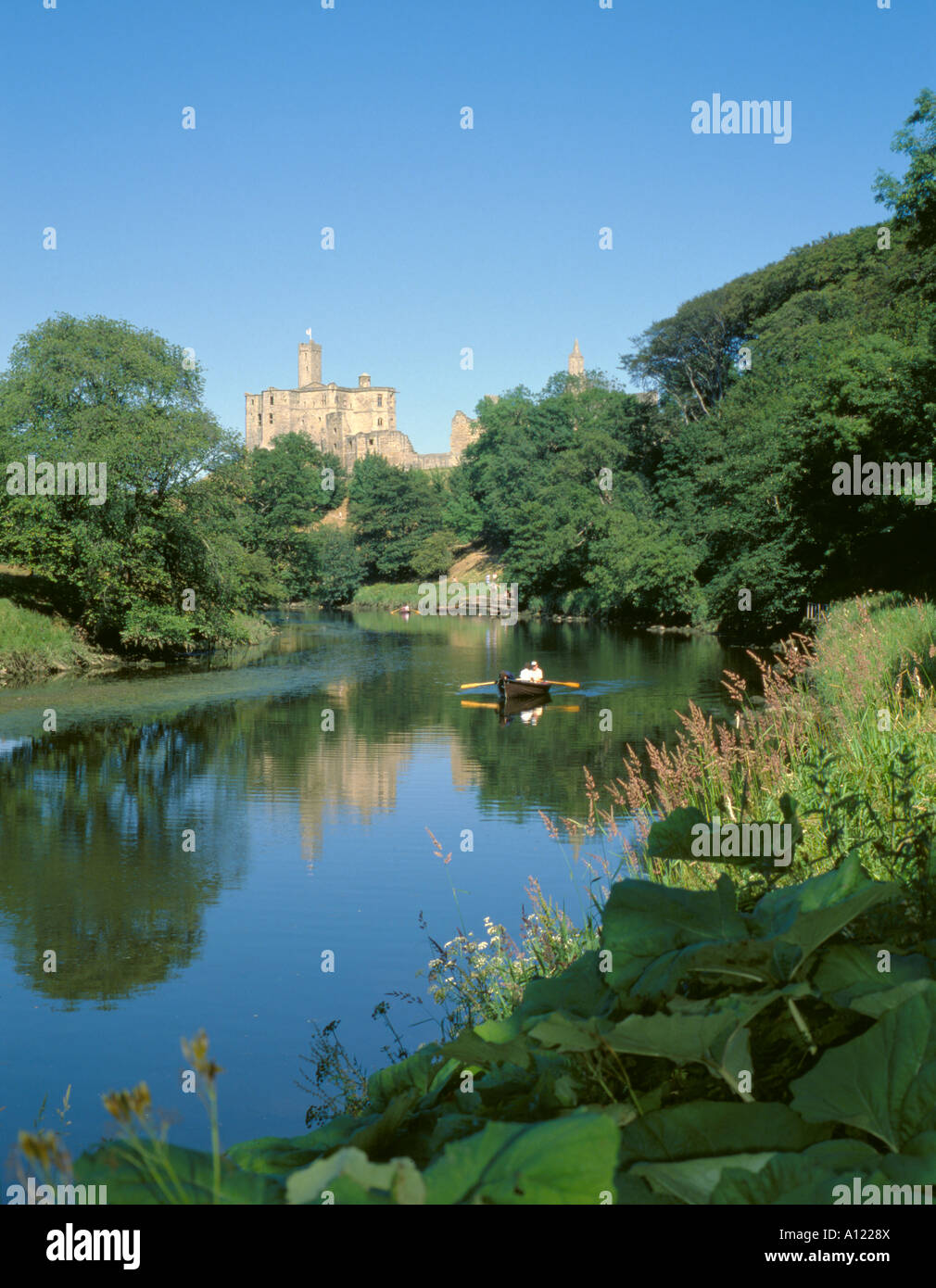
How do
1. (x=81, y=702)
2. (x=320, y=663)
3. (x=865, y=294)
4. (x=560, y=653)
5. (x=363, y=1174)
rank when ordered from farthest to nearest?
(x=865, y=294)
(x=560, y=653)
(x=320, y=663)
(x=81, y=702)
(x=363, y=1174)

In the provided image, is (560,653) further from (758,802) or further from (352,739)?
(758,802)

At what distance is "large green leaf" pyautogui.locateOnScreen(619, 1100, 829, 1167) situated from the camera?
126 cm

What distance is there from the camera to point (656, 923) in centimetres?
173

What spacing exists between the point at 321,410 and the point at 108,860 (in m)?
121

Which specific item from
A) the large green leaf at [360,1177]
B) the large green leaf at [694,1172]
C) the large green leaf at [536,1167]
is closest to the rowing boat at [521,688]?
the large green leaf at [694,1172]

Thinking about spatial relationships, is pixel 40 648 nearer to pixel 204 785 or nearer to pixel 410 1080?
pixel 204 785

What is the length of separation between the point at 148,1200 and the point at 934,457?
1010 inches

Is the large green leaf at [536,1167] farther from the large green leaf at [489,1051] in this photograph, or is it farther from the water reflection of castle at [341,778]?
the water reflection of castle at [341,778]

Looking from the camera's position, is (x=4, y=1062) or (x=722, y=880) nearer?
(x=722, y=880)

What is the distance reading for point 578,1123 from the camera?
1.06m

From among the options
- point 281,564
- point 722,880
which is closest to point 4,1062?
point 722,880

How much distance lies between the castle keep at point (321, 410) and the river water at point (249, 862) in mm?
101947

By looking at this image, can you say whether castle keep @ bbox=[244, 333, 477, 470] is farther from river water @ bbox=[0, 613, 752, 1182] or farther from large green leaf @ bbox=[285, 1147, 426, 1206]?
large green leaf @ bbox=[285, 1147, 426, 1206]

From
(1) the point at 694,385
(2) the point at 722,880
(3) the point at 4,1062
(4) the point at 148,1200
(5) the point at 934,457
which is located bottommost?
(3) the point at 4,1062
